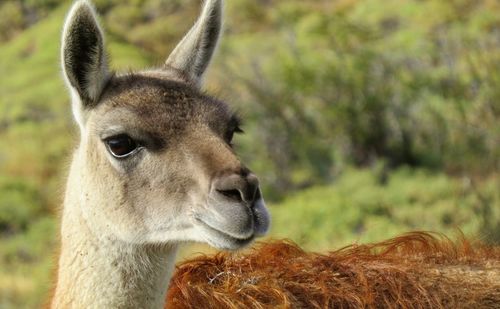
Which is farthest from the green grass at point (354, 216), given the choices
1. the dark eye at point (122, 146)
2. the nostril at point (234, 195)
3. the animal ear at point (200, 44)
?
the nostril at point (234, 195)

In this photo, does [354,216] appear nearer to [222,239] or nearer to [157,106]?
[157,106]

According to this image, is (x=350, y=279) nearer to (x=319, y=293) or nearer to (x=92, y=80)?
(x=319, y=293)

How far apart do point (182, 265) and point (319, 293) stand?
2.57ft

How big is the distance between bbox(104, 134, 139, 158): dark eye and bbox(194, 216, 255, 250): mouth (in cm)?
48

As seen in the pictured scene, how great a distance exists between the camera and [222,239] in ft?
11.1

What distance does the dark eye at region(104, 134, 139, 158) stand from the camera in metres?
3.57

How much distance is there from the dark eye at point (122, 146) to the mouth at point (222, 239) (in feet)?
1.57

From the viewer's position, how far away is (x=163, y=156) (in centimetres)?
353

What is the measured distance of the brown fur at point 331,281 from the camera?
3.80 m

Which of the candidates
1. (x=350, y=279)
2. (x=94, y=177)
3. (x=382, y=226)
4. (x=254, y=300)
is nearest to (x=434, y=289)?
(x=350, y=279)

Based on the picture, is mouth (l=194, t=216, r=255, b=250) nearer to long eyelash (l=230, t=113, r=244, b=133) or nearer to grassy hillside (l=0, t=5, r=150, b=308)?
long eyelash (l=230, t=113, r=244, b=133)

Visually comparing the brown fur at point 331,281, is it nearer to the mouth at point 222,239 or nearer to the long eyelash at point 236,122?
the mouth at point 222,239

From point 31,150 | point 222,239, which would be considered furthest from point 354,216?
point 222,239

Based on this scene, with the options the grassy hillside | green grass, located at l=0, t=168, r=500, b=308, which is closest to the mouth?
the grassy hillside
